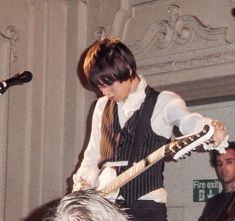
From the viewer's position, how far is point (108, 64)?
5.19 ft

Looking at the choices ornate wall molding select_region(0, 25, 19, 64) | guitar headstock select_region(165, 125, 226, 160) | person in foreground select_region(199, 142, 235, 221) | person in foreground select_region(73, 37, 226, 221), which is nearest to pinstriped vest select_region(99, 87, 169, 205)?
person in foreground select_region(73, 37, 226, 221)

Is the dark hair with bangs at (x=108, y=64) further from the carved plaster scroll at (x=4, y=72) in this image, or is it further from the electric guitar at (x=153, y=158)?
the carved plaster scroll at (x=4, y=72)

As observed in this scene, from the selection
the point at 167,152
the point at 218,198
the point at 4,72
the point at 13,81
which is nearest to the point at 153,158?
the point at 167,152

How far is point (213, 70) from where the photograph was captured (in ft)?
7.98

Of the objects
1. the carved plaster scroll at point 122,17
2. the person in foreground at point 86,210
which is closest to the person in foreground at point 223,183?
the carved plaster scroll at point 122,17

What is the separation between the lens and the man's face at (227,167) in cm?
239

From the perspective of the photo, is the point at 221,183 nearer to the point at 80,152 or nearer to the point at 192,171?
the point at 192,171

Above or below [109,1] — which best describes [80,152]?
below

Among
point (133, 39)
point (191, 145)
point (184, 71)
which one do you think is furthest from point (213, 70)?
point (191, 145)

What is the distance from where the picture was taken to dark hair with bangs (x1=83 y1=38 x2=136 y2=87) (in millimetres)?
1582

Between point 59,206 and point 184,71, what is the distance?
5.55 feet

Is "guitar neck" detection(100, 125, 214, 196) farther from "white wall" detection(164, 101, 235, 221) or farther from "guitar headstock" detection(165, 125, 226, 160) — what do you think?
"white wall" detection(164, 101, 235, 221)

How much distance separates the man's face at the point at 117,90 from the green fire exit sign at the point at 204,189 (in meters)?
1.10

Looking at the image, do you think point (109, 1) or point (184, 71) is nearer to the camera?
point (184, 71)
